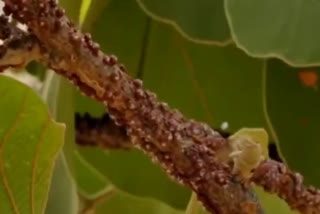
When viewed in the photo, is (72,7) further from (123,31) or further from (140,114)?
(140,114)

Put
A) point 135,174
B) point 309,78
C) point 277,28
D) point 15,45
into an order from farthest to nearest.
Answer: point 135,174
point 309,78
point 277,28
point 15,45

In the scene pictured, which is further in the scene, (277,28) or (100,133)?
(100,133)

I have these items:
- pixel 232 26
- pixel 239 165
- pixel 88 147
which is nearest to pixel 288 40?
pixel 232 26

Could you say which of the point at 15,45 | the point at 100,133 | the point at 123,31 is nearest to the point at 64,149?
the point at 100,133

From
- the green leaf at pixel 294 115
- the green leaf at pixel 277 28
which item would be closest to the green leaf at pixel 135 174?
the green leaf at pixel 294 115

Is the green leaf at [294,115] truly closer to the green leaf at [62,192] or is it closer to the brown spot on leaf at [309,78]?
the brown spot on leaf at [309,78]

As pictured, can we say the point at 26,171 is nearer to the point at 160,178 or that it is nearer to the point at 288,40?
the point at 288,40
